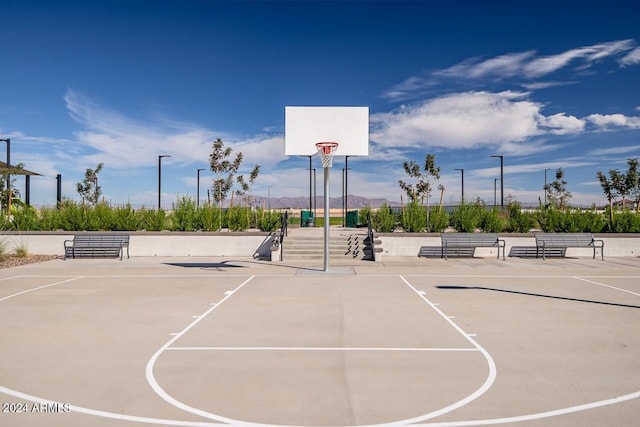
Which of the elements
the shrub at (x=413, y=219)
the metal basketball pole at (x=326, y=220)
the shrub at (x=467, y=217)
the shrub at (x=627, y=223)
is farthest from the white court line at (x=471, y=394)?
the shrub at (x=627, y=223)

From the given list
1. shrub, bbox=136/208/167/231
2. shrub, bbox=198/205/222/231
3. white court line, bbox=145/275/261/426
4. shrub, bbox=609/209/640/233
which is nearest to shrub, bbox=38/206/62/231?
shrub, bbox=136/208/167/231

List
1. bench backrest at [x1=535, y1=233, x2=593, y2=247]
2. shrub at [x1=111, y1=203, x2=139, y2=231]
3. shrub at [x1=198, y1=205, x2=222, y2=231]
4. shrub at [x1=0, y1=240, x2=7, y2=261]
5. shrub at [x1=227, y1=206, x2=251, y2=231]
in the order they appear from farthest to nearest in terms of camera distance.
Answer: shrub at [x1=227, y1=206, x2=251, y2=231], shrub at [x1=111, y1=203, x2=139, y2=231], shrub at [x1=198, y1=205, x2=222, y2=231], bench backrest at [x1=535, y1=233, x2=593, y2=247], shrub at [x1=0, y1=240, x2=7, y2=261]

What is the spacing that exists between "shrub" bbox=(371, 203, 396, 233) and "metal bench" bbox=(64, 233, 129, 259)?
11.0 meters

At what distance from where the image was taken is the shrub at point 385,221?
20622mm

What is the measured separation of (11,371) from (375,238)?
14.7 m

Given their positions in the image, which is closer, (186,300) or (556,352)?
(556,352)

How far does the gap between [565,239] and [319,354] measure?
52.4ft

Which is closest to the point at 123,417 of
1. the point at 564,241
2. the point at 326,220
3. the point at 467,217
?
the point at 326,220

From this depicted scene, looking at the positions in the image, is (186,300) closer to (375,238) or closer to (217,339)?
(217,339)

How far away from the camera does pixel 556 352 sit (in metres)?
5.82

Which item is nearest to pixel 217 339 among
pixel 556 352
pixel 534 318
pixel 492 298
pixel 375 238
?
pixel 556 352

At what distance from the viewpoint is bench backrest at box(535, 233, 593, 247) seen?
18.1 meters

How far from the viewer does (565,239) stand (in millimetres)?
18156

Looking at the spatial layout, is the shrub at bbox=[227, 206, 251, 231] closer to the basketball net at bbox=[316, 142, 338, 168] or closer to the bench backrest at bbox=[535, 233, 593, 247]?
the basketball net at bbox=[316, 142, 338, 168]
